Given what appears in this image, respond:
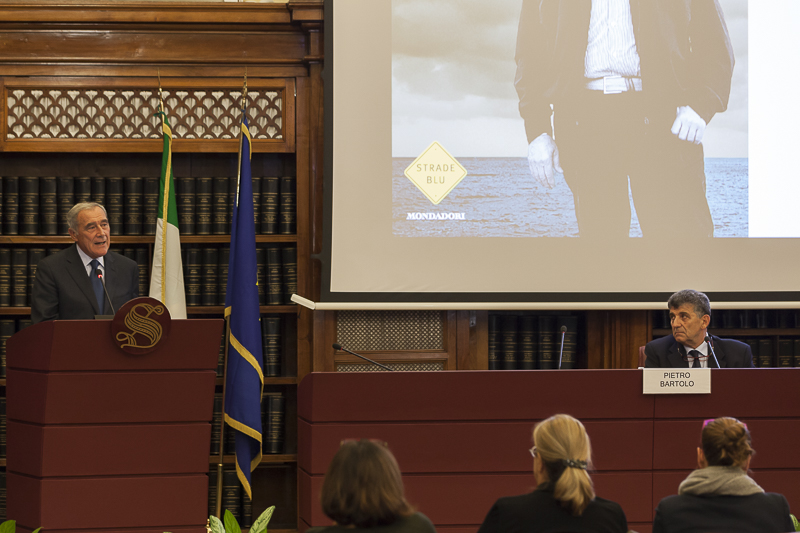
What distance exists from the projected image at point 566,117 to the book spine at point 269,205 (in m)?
0.72

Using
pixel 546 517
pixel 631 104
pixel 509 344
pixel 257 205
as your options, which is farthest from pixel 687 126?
pixel 546 517

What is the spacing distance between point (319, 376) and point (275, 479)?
179 centimetres

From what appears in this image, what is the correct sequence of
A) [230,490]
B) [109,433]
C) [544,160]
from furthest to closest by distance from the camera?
1. [544,160]
2. [230,490]
3. [109,433]

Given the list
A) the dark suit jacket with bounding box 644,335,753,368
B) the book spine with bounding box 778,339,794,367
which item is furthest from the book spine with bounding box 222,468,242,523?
the book spine with bounding box 778,339,794,367

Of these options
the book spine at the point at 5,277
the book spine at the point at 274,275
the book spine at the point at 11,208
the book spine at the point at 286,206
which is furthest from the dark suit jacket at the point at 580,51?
the book spine at the point at 5,277

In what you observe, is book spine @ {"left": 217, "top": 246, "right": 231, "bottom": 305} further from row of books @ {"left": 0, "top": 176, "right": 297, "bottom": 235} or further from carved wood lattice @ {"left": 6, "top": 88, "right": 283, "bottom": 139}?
carved wood lattice @ {"left": 6, "top": 88, "right": 283, "bottom": 139}

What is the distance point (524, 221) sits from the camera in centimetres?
412

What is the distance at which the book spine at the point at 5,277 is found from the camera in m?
4.06

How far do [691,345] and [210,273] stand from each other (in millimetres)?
2541

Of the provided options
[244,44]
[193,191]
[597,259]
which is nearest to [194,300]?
[193,191]

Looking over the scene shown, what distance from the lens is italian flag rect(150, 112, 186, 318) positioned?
385 cm

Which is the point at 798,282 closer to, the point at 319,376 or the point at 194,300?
the point at 319,376

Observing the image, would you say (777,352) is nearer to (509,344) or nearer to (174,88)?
(509,344)

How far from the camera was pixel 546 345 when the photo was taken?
A: 4203 millimetres
